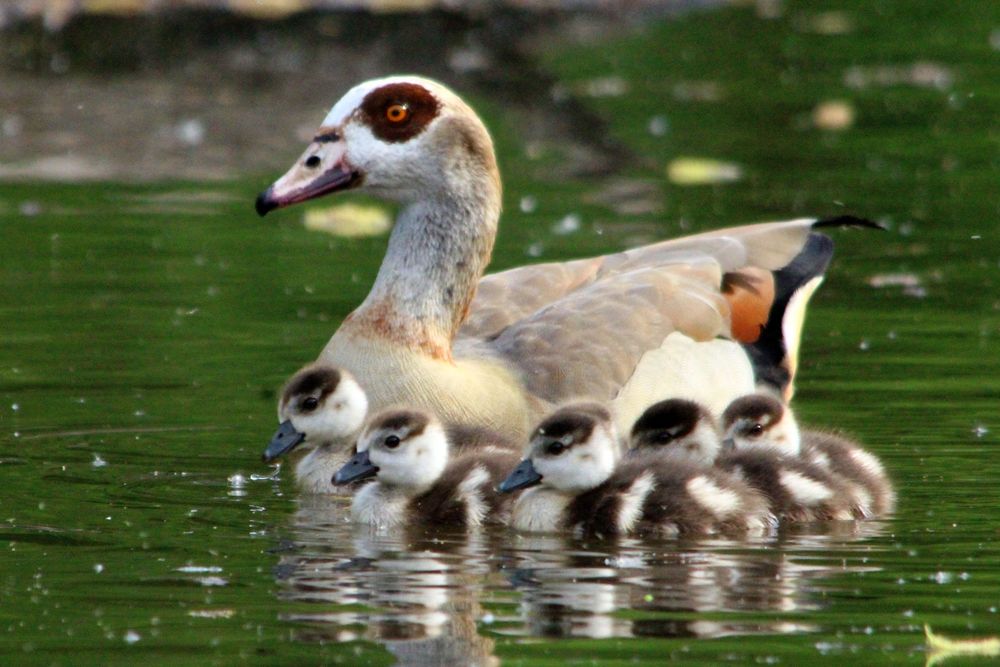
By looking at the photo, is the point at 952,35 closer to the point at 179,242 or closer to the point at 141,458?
the point at 179,242

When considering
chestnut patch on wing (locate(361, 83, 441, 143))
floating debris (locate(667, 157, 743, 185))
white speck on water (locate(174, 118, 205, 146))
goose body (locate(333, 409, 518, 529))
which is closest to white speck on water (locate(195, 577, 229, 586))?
goose body (locate(333, 409, 518, 529))

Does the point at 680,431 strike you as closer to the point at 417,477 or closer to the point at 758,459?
the point at 758,459

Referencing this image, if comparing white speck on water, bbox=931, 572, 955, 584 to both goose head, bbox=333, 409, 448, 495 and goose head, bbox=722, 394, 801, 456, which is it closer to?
goose head, bbox=722, 394, 801, 456

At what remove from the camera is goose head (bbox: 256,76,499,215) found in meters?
8.72

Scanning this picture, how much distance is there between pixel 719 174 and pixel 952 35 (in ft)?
24.2

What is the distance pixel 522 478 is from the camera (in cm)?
733

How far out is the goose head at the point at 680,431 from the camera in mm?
7691

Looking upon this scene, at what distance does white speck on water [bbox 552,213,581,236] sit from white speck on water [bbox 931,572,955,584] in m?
6.78

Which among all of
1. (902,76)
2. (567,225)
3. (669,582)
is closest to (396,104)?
(669,582)

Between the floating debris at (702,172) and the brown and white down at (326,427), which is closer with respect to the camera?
the brown and white down at (326,427)

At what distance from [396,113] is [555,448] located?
2104mm

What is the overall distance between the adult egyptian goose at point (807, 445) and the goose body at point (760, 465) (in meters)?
0.05

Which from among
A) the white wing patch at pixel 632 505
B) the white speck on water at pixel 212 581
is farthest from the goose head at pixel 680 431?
the white speck on water at pixel 212 581

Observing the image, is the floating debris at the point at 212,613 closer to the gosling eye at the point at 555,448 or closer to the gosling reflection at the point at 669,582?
the gosling reflection at the point at 669,582
